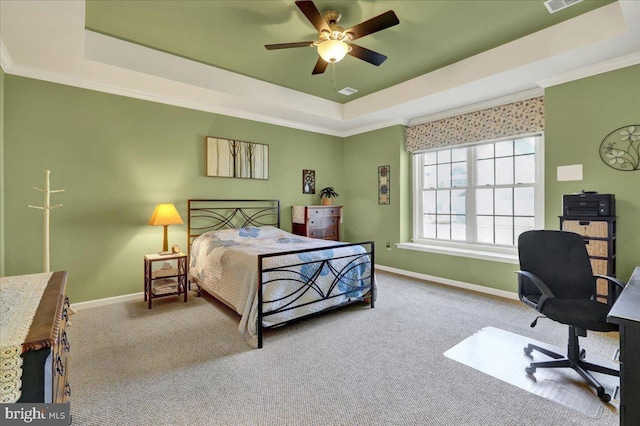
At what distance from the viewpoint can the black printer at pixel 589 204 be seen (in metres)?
2.92

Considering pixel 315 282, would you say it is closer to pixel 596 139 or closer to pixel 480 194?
pixel 480 194

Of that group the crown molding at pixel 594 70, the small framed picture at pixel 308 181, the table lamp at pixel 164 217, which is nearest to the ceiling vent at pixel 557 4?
the crown molding at pixel 594 70

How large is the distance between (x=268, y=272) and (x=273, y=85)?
2.89 metres

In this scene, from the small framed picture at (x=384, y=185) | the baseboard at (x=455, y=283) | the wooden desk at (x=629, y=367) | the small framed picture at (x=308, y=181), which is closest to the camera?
the wooden desk at (x=629, y=367)

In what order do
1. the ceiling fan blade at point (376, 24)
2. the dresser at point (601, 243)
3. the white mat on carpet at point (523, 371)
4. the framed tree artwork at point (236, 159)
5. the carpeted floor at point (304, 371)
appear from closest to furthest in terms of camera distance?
the carpeted floor at point (304, 371)
the white mat on carpet at point (523, 371)
the ceiling fan blade at point (376, 24)
the dresser at point (601, 243)
the framed tree artwork at point (236, 159)

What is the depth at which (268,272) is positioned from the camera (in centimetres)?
273

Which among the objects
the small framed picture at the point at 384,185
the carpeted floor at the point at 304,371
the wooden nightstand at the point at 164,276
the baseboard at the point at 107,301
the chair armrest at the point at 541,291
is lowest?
the carpeted floor at the point at 304,371

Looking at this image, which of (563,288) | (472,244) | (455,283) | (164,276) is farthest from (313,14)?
(455,283)

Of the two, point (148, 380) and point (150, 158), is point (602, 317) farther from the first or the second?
point (150, 158)

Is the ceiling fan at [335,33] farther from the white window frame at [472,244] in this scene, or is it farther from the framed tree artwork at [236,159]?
the white window frame at [472,244]

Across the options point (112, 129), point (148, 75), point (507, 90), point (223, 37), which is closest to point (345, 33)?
point (223, 37)

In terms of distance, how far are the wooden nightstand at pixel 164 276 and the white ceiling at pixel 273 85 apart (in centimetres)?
211

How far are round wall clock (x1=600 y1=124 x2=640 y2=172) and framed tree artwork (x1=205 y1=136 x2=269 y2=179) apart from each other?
14.2 ft

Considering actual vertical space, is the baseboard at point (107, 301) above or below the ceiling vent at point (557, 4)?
below
